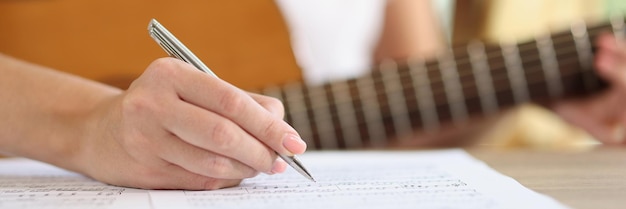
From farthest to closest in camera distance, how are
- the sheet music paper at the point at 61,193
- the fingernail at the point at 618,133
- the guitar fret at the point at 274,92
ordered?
the fingernail at the point at 618,133
the guitar fret at the point at 274,92
the sheet music paper at the point at 61,193

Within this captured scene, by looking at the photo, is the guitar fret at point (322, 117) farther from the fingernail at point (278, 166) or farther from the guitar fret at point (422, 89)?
the fingernail at point (278, 166)

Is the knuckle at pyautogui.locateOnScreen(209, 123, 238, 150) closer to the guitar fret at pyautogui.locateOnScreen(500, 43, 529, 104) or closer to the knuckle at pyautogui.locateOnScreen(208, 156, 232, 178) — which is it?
the knuckle at pyautogui.locateOnScreen(208, 156, 232, 178)

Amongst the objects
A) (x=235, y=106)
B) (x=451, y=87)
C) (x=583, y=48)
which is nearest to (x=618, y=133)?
(x=583, y=48)

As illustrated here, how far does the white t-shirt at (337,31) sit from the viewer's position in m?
1.17

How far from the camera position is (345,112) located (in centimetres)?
92

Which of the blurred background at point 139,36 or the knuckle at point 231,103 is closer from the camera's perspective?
the knuckle at point 231,103

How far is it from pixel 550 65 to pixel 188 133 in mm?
617

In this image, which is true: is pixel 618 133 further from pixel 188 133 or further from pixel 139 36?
pixel 188 133

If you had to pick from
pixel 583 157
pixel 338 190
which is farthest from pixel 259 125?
pixel 583 157

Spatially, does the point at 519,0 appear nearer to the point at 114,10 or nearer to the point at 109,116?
the point at 114,10

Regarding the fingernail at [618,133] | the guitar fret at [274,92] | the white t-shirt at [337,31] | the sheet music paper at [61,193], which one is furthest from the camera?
the white t-shirt at [337,31]

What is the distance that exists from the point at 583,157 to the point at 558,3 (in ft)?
2.39

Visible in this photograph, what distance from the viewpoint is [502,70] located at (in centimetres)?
96

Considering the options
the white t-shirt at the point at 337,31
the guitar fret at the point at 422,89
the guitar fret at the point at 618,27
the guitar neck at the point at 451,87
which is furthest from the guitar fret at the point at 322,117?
the guitar fret at the point at 618,27
